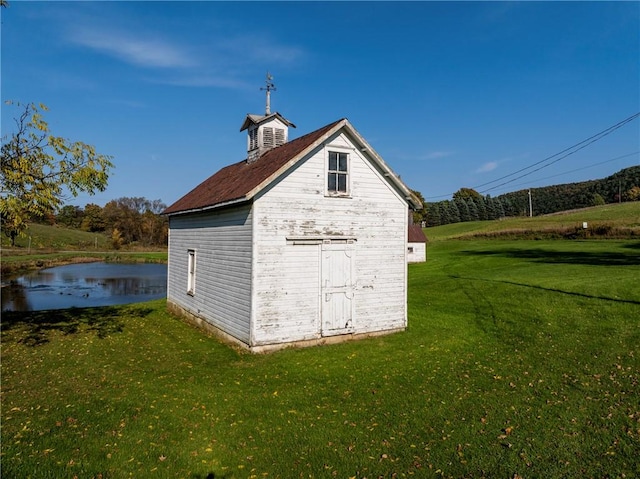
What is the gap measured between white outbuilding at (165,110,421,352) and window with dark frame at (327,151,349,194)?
33 mm

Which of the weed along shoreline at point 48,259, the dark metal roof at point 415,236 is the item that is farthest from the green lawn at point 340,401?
the weed along shoreline at point 48,259

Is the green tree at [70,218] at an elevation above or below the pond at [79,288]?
above

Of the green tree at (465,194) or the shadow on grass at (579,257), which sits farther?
the green tree at (465,194)

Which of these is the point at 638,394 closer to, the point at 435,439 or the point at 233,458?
the point at 435,439

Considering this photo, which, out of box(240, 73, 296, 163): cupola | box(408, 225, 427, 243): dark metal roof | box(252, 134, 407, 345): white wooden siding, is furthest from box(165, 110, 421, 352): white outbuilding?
box(408, 225, 427, 243): dark metal roof

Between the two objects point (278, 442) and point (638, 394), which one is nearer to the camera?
point (278, 442)

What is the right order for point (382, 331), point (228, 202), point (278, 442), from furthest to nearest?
1. point (382, 331)
2. point (228, 202)
3. point (278, 442)

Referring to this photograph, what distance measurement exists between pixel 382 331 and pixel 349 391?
16.7 ft

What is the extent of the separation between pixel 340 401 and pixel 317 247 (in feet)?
17.4

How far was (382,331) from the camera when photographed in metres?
14.2

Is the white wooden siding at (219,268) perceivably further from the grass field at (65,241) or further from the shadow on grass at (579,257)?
the grass field at (65,241)

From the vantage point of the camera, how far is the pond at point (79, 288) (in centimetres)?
2798

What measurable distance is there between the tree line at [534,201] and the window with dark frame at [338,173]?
312ft

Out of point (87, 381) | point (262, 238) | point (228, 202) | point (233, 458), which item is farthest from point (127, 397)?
point (228, 202)
